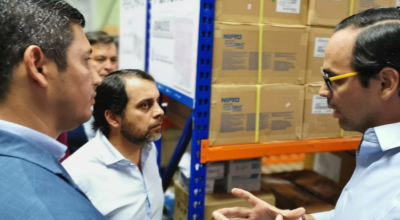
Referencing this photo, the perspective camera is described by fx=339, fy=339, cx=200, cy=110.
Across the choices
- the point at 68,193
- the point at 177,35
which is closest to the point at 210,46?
the point at 177,35

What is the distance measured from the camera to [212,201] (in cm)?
160

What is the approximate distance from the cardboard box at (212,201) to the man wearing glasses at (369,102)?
450mm

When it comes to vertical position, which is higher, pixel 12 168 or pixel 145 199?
pixel 12 168

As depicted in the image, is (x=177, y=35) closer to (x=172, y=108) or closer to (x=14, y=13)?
(x=172, y=108)

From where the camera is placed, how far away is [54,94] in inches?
32.8

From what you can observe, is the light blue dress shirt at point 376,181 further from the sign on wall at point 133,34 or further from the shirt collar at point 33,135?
the sign on wall at point 133,34

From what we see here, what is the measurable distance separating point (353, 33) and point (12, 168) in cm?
101

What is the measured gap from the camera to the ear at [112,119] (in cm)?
148

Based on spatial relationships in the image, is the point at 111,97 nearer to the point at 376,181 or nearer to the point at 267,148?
the point at 267,148

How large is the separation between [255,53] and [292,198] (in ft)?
2.97

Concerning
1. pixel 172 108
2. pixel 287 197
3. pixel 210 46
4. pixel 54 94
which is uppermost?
pixel 210 46

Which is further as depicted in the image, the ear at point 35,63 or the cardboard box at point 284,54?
the cardboard box at point 284,54

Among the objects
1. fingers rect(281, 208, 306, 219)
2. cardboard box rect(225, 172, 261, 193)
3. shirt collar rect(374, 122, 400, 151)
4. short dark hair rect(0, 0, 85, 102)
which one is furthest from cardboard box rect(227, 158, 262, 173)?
Answer: short dark hair rect(0, 0, 85, 102)

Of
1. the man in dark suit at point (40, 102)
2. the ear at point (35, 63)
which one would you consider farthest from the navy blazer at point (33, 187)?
the ear at point (35, 63)
